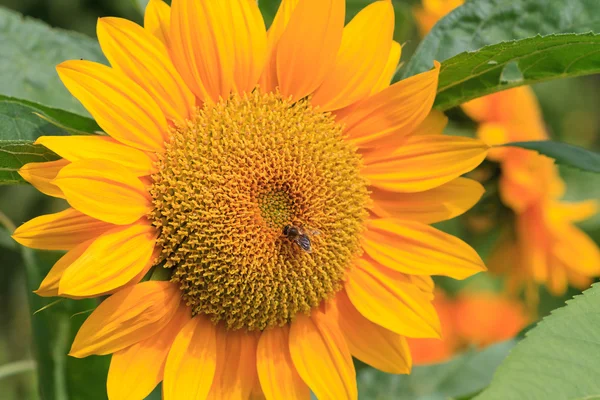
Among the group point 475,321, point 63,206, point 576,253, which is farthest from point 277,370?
point 475,321

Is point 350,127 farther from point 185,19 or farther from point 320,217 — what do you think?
point 185,19

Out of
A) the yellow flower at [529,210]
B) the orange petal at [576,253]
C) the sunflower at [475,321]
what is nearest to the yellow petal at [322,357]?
the yellow flower at [529,210]

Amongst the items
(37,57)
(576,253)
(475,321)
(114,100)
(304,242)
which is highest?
(37,57)

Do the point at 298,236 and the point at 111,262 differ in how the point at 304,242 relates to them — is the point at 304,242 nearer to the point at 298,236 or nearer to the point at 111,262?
the point at 298,236

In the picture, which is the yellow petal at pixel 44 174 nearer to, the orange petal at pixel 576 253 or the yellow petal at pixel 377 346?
the yellow petal at pixel 377 346

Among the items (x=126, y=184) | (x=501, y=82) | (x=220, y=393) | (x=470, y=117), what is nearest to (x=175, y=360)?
(x=220, y=393)

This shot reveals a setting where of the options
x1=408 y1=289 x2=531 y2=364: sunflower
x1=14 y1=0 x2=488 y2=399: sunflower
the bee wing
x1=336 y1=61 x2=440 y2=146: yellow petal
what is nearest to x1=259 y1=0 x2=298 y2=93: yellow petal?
x1=14 y1=0 x2=488 y2=399: sunflower

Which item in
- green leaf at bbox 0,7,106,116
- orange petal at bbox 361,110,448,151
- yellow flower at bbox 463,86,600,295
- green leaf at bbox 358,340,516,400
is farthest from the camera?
yellow flower at bbox 463,86,600,295

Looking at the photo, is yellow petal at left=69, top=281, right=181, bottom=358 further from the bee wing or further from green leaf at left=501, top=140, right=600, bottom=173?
green leaf at left=501, top=140, right=600, bottom=173
